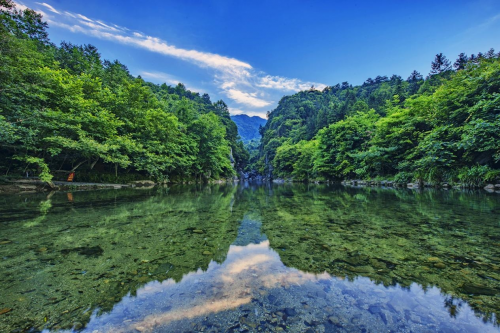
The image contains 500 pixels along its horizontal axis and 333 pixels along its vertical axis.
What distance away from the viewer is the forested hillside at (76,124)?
42.8 feet

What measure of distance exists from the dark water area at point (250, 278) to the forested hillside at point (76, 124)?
41.6ft

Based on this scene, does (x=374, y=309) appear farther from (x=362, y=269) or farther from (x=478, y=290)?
(x=478, y=290)

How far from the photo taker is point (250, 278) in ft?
8.89

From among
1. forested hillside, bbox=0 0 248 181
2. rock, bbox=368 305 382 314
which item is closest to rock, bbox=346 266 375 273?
rock, bbox=368 305 382 314

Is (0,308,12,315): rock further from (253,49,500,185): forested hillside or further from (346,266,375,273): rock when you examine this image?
(253,49,500,185): forested hillside

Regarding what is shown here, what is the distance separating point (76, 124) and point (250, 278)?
63.1 ft

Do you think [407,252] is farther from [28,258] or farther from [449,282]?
[28,258]

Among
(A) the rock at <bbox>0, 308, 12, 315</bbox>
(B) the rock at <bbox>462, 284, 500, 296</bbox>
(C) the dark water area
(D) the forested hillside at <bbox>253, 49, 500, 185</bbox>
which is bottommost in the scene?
(C) the dark water area

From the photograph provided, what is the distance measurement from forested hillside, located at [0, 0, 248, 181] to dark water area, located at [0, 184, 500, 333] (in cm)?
1266

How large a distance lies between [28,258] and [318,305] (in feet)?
13.5

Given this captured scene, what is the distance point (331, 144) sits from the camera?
3334cm

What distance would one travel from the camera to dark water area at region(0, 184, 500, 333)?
180 cm

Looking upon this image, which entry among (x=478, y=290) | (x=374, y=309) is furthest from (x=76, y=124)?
(x=478, y=290)

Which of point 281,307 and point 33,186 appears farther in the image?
point 33,186
